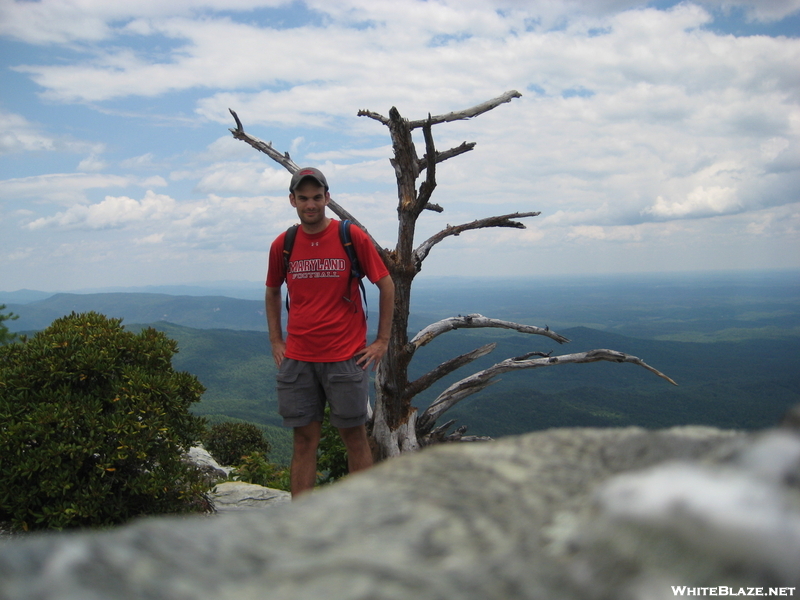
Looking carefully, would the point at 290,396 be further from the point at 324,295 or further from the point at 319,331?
the point at 324,295

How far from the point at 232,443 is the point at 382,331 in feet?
38.1

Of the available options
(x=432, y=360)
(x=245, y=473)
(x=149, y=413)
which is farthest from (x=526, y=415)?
(x=432, y=360)

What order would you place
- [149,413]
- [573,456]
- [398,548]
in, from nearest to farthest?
[398,548] → [573,456] → [149,413]

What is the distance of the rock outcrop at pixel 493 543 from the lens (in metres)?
0.88

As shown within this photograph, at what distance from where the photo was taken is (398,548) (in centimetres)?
104

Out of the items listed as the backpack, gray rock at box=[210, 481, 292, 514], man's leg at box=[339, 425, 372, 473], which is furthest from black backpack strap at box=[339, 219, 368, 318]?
gray rock at box=[210, 481, 292, 514]

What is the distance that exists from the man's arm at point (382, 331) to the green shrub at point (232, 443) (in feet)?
36.7

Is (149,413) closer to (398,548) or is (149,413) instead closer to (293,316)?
(293,316)

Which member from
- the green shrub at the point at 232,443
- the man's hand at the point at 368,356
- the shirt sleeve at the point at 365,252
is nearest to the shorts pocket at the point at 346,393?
the man's hand at the point at 368,356

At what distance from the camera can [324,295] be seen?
4.84 m

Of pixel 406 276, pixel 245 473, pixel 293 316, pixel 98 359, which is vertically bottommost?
pixel 245 473

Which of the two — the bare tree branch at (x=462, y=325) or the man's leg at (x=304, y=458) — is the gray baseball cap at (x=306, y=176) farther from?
the bare tree branch at (x=462, y=325)

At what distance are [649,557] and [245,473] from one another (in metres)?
11.7

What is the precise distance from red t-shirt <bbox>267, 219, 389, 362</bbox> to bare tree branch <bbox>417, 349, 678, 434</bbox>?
438cm
